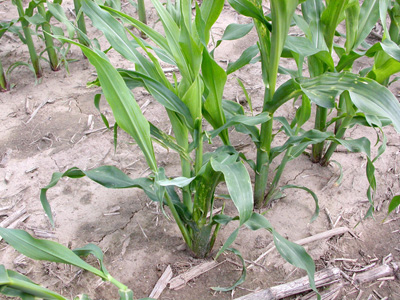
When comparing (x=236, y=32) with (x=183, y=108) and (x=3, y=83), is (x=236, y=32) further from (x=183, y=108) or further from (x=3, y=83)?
(x=3, y=83)

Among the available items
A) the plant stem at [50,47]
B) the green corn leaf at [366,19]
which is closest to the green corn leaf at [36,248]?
the green corn leaf at [366,19]

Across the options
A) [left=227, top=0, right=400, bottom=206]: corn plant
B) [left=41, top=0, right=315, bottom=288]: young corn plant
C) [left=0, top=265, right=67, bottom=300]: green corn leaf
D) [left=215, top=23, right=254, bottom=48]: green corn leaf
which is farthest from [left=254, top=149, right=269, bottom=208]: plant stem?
[left=0, top=265, right=67, bottom=300]: green corn leaf

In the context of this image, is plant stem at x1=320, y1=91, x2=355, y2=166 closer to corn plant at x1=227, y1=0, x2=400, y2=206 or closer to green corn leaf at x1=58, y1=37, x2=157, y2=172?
corn plant at x1=227, y1=0, x2=400, y2=206

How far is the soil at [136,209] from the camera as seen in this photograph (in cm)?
162

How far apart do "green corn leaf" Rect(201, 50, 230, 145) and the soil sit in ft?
1.22

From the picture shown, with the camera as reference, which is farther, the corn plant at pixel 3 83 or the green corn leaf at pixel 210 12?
the corn plant at pixel 3 83

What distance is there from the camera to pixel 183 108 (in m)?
1.35

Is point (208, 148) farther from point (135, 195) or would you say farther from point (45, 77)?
point (45, 77)

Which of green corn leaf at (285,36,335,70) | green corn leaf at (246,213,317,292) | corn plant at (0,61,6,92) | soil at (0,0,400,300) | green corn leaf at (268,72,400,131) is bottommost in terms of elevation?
soil at (0,0,400,300)

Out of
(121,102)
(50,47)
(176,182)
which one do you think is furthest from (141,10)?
(176,182)

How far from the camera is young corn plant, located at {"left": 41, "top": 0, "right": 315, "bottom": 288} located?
1207 mm

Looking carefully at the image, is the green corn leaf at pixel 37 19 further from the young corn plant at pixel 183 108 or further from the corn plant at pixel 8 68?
the young corn plant at pixel 183 108

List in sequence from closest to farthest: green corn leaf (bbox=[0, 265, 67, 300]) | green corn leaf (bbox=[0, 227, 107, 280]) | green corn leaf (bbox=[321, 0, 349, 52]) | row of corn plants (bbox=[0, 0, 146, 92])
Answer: green corn leaf (bbox=[0, 265, 67, 300]) < green corn leaf (bbox=[0, 227, 107, 280]) < green corn leaf (bbox=[321, 0, 349, 52]) < row of corn plants (bbox=[0, 0, 146, 92])

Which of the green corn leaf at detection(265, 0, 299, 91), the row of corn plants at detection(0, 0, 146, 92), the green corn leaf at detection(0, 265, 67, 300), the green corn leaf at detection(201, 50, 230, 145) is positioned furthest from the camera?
the row of corn plants at detection(0, 0, 146, 92)
